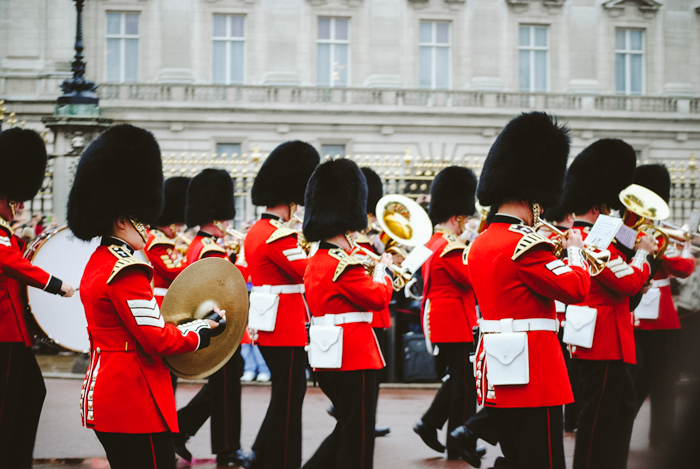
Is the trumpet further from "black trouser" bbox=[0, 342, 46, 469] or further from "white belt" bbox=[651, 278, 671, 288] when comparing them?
A: "black trouser" bbox=[0, 342, 46, 469]

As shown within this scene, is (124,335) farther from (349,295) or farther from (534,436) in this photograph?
(534,436)

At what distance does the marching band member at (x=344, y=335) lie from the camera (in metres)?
4.07

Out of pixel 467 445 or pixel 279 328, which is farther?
pixel 467 445

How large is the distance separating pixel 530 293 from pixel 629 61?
61.1 feet

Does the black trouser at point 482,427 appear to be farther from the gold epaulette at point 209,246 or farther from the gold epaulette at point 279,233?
the gold epaulette at point 209,246

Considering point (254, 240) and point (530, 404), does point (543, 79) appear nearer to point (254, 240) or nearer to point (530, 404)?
point (254, 240)

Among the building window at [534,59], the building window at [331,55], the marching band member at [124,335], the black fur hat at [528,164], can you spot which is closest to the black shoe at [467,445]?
the black fur hat at [528,164]

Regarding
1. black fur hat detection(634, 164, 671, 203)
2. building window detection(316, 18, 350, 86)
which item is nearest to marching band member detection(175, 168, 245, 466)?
black fur hat detection(634, 164, 671, 203)

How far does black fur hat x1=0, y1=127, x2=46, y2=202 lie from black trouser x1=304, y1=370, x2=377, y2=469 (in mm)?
2109

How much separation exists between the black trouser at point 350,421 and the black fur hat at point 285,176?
60.4 inches

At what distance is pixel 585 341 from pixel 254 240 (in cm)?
204

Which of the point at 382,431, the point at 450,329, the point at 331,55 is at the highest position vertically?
the point at 331,55

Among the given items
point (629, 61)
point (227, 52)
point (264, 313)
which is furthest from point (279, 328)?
point (629, 61)

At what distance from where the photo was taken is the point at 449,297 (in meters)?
5.54
